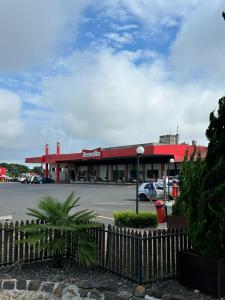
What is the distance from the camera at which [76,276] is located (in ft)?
24.2

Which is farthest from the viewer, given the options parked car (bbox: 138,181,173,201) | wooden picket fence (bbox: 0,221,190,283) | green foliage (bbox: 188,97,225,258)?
parked car (bbox: 138,181,173,201)

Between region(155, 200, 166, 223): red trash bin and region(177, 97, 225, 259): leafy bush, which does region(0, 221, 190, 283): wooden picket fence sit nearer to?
region(177, 97, 225, 259): leafy bush

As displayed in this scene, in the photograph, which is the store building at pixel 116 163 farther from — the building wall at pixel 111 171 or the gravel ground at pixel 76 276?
the gravel ground at pixel 76 276

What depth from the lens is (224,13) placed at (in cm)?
672

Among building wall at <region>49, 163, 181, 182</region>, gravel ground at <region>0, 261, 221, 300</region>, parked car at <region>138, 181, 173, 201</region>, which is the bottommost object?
gravel ground at <region>0, 261, 221, 300</region>

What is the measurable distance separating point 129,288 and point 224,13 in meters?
4.82

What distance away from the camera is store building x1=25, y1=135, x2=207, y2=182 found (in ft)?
169

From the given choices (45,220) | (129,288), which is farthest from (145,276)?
(45,220)

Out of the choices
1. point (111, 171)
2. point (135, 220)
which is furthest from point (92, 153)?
point (135, 220)

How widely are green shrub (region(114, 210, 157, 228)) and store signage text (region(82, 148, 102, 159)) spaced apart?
4544 centimetres

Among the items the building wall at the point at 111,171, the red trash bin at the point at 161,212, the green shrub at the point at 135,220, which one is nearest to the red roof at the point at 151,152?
the building wall at the point at 111,171

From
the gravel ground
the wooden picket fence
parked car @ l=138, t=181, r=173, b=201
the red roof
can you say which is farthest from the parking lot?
the red roof

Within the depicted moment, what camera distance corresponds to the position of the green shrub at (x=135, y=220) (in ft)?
46.7

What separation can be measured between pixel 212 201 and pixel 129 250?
1.82 m
